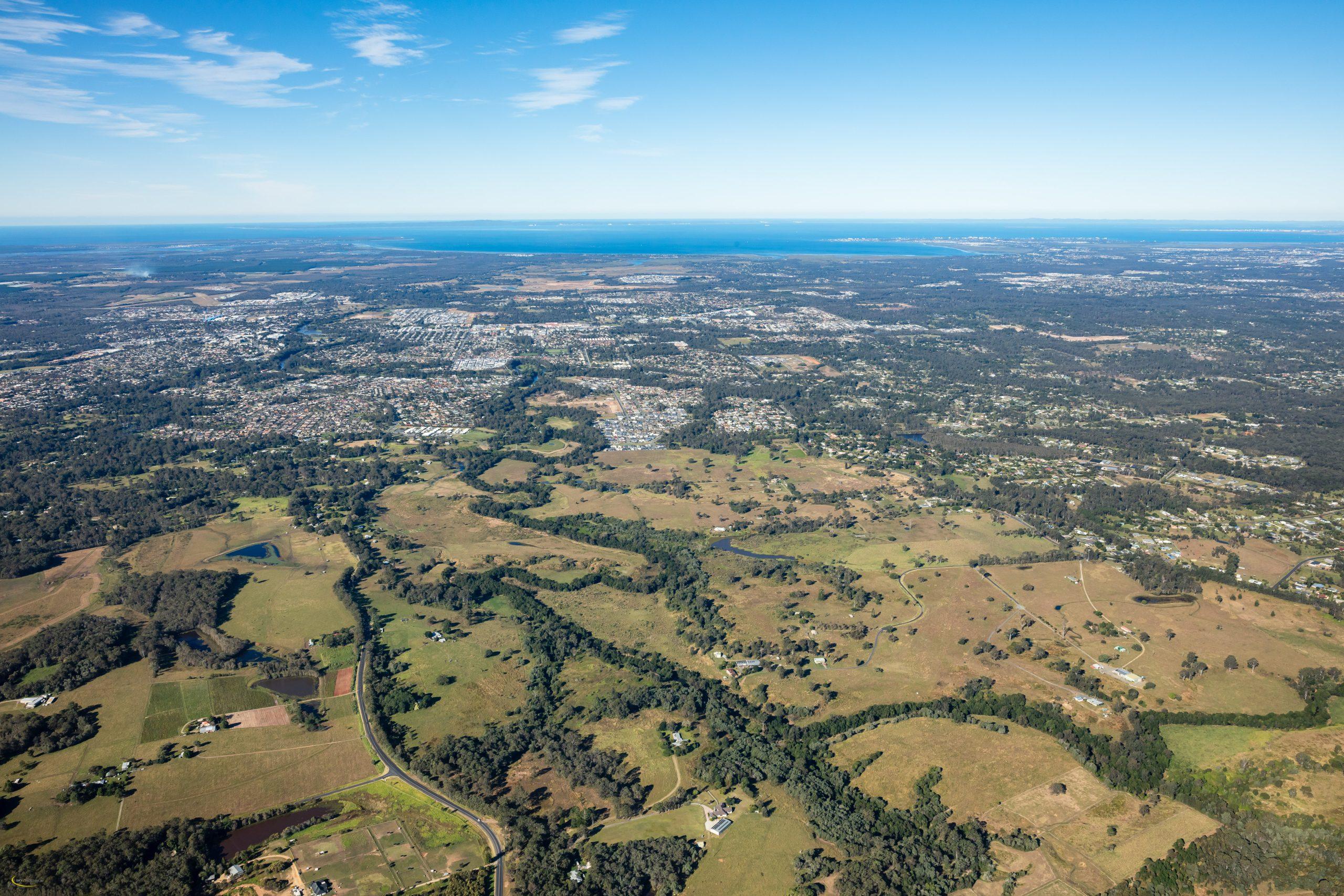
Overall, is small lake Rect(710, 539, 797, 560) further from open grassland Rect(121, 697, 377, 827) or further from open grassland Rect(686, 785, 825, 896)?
open grassland Rect(121, 697, 377, 827)

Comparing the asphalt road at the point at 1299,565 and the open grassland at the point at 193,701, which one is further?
the asphalt road at the point at 1299,565

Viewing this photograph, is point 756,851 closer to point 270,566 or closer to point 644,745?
point 644,745

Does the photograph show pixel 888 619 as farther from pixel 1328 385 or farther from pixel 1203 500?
pixel 1328 385

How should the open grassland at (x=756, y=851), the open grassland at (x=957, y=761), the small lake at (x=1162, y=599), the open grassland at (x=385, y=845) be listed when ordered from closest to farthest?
the open grassland at (x=385, y=845)
the open grassland at (x=756, y=851)
the open grassland at (x=957, y=761)
the small lake at (x=1162, y=599)

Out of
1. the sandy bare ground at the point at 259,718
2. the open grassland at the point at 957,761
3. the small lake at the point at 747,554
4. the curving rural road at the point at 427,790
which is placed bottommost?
the open grassland at the point at 957,761

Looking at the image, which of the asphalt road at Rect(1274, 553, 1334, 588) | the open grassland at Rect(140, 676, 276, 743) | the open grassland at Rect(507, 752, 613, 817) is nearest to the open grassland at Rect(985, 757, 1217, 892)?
the open grassland at Rect(507, 752, 613, 817)

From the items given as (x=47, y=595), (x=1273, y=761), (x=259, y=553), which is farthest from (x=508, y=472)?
(x=1273, y=761)

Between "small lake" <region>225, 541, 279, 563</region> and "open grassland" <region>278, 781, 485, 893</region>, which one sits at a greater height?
"small lake" <region>225, 541, 279, 563</region>

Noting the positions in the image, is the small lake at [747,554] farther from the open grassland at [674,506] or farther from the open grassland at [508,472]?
the open grassland at [508,472]

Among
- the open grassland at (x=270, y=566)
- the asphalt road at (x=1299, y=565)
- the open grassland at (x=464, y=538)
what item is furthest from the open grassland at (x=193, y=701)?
the asphalt road at (x=1299, y=565)
